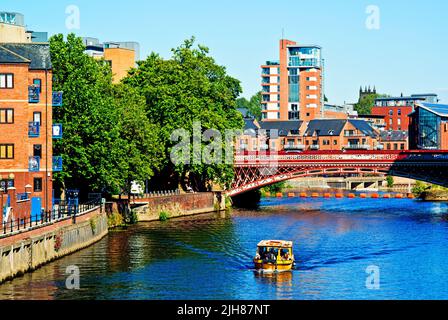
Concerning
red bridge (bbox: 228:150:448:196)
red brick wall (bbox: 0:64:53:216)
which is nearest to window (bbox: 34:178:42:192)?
red brick wall (bbox: 0:64:53:216)

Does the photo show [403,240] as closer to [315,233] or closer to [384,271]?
[315,233]

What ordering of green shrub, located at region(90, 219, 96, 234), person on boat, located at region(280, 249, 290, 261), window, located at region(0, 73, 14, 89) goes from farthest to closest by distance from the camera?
green shrub, located at region(90, 219, 96, 234), window, located at region(0, 73, 14, 89), person on boat, located at region(280, 249, 290, 261)

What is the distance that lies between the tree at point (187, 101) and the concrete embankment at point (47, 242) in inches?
1188

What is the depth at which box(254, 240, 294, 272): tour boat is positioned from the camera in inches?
2933

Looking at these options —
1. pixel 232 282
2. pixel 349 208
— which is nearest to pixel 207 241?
pixel 232 282

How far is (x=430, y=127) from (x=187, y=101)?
8335 cm

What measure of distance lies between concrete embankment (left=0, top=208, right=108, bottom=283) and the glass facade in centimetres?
11237

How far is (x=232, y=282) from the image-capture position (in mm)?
69750

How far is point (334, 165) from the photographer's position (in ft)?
457

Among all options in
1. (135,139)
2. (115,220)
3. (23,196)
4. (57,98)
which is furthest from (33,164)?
(135,139)

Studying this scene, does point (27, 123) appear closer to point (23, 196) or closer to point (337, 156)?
point (23, 196)

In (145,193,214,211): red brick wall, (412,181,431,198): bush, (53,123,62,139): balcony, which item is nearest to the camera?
(53,123,62,139): balcony

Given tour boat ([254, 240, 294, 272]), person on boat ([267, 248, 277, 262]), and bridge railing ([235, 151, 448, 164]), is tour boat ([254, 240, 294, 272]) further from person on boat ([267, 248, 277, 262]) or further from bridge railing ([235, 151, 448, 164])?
bridge railing ([235, 151, 448, 164])

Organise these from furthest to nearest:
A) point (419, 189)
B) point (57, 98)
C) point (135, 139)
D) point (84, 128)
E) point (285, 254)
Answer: point (419, 189) → point (135, 139) → point (84, 128) → point (57, 98) → point (285, 254)
